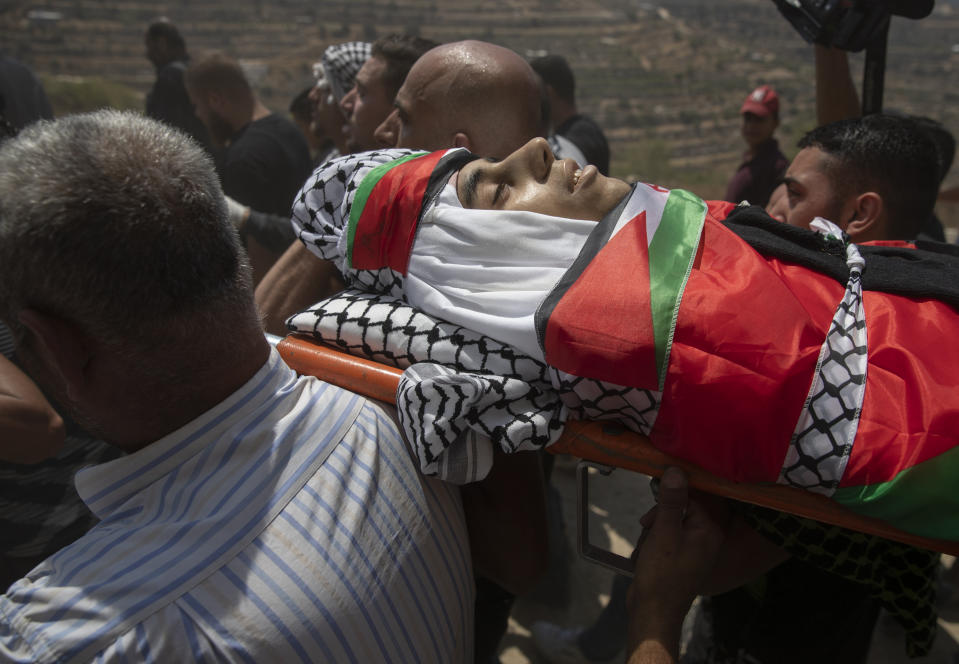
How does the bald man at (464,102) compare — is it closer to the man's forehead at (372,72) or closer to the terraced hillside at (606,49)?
the man's forehead at (372,72)

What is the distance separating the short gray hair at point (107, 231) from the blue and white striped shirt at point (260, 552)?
0.71 feet

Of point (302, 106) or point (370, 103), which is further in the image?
point (302, 106)

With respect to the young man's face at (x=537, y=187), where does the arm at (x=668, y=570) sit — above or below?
below

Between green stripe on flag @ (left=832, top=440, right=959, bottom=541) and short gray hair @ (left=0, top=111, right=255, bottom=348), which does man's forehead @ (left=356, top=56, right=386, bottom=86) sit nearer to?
short gray hair @ (left=0, top=111, right=255, bottom=348)

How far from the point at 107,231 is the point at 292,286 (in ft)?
3.78

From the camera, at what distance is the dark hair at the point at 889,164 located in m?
2.14

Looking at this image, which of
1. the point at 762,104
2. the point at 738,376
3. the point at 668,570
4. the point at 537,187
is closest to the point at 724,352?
the point at 738,376

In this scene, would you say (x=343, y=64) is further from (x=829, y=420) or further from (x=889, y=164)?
(x=829, y=420)

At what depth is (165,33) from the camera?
6195 millimetres

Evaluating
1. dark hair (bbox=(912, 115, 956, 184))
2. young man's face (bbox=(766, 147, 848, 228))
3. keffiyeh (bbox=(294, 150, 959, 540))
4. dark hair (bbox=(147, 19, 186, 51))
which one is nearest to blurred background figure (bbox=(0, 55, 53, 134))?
dark hair (bbox=(147, 19, 186, 51))

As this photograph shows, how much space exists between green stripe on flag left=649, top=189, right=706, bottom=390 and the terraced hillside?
2157 cm

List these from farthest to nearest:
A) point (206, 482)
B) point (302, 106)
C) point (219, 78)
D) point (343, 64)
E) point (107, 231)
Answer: point (302, 106), point (219, 78), point (343, 64), point (206, 482), point (107, 231)

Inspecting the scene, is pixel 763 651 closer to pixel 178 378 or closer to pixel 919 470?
pixel 919 470

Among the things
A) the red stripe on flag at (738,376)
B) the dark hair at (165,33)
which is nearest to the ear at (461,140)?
the red stripe on flag at (738,376)
